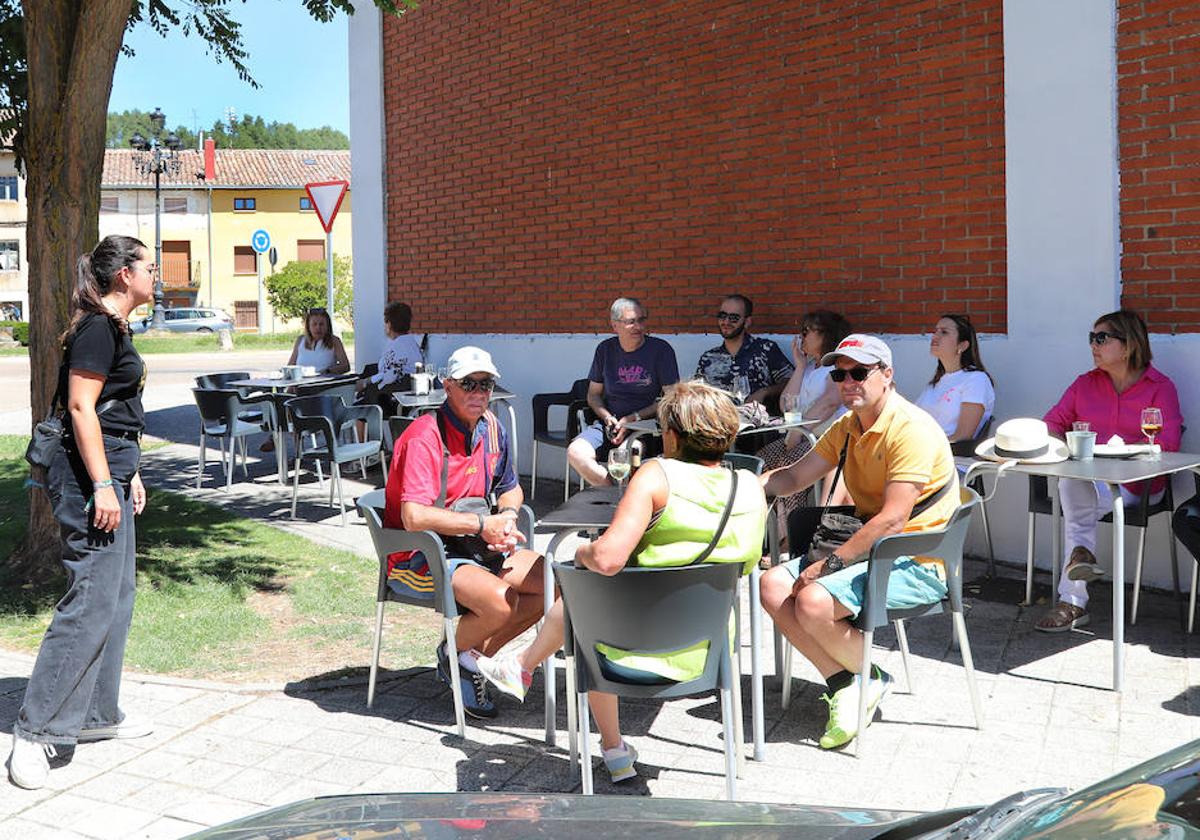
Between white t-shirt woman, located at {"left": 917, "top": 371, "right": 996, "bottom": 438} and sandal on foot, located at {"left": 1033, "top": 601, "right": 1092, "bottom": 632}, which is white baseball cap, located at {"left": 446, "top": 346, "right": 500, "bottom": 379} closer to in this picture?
sandal on foot, located at {"left": 1033, "top": 601, "right": 1092, "bottom": 632}

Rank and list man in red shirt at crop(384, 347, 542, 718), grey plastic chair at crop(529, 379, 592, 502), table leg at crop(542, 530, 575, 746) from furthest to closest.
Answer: grey plastic chair at crop(529, 379, 592, 502) → man in red shirt at crop(384, 347, 542, 718) → table leg at crop(542, 530, 575, 746)

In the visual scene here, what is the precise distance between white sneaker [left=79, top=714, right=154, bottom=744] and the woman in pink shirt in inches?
169

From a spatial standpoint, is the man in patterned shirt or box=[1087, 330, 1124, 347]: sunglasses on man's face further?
the man in patterned shirt

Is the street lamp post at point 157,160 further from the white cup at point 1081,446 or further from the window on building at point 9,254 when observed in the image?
the white cup at point 1081,446

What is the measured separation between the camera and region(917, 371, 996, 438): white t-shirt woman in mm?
7277

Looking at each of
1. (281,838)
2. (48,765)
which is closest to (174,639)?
(48,765)

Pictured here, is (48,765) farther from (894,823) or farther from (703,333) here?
(703,333)

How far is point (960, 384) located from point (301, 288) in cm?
5198

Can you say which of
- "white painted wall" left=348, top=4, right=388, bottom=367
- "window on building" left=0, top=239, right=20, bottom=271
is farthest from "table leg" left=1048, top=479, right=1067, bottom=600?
"window on building" left=0, top=239, right=20, bottom=271

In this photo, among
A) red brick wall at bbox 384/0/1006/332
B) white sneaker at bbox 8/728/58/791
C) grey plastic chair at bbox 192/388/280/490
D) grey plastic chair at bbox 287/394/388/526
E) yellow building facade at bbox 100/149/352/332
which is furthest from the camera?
yellow building facade at bbox 100/149/352/332

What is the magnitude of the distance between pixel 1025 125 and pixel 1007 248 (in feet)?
2.42

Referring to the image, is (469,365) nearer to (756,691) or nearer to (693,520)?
(693,520)

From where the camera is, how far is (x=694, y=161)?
380 inches

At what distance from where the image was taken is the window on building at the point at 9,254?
63531 mm
